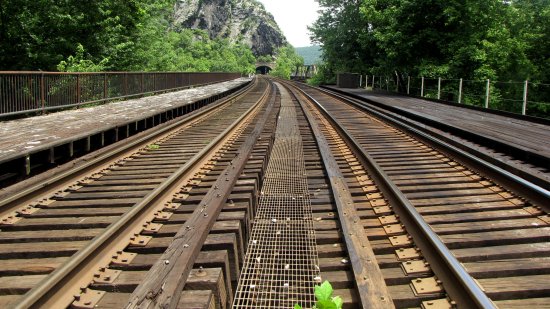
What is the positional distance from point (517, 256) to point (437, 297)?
108cm

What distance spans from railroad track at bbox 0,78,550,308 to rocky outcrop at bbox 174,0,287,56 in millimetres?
156285

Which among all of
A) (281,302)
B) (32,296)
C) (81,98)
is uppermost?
(81,98)

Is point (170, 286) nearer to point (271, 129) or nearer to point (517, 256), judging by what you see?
point (517, 256)

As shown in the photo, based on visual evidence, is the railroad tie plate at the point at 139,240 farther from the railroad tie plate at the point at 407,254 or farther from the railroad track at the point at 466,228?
the railroad tie plate at the point at 407,254

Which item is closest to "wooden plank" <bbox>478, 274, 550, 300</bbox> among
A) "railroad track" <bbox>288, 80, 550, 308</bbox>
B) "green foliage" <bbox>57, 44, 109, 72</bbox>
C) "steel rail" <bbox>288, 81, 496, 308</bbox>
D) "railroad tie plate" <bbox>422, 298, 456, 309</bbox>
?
"railroad track" <bbox>288, 80, 550, 308</bbox>

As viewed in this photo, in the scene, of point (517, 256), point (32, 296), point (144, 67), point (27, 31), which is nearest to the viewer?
point (32, 296)

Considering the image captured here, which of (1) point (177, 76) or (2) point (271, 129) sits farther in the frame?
(1) point (177, 76)

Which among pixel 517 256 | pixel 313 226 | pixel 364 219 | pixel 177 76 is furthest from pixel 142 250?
pixel 177 76

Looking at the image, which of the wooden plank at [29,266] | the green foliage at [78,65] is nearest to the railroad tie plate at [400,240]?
the wooden plank at [29,266]

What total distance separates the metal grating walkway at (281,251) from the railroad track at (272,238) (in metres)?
0.02

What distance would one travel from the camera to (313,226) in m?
4.67

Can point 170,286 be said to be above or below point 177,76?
below

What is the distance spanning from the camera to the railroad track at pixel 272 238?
320 centimetres

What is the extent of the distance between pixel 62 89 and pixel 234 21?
A: 574ft
